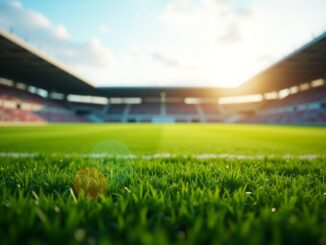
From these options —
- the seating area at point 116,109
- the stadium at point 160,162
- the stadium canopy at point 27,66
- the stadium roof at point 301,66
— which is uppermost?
the stadium roof at point 301,66

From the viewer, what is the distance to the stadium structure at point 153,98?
27469mm

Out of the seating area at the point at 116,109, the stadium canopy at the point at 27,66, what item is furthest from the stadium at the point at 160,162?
the seating area at the point at 116,109

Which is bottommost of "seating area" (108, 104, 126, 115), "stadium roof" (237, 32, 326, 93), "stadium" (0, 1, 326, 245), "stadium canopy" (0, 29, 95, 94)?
"stadium" (0, 1, 326, 245)

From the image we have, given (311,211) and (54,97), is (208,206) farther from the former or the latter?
(54,97)

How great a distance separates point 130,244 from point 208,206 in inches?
26.5

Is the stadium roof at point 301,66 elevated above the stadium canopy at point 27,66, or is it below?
above

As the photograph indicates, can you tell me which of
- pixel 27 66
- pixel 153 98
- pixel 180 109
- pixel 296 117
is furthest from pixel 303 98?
pixel 27 66

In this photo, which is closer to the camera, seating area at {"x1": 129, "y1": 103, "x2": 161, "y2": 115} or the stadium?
the stadium

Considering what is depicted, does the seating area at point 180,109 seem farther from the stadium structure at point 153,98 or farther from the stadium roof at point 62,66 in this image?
the stadium roof at point 62,66

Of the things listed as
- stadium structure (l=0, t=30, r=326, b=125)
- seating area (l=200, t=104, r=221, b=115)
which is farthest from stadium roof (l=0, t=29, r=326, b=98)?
seating area (l=200, t=104, r=221, b=115)

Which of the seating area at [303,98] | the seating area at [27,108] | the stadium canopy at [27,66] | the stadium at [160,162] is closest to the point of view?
the stadium at [160,162]

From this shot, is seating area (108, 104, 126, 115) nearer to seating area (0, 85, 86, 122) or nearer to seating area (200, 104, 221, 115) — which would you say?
seating area (0, 85, 86, 122)

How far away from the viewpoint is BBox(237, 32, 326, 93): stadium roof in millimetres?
23325

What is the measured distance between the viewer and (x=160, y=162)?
3.48 m
